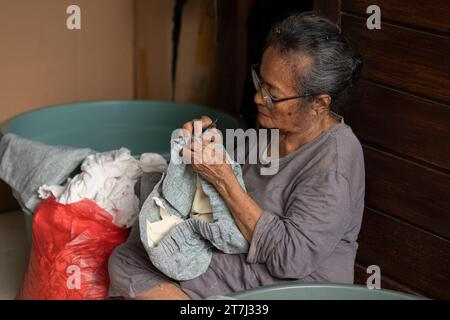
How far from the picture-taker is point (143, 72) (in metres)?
3.38

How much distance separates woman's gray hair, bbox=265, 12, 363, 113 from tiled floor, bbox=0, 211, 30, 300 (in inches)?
52.2

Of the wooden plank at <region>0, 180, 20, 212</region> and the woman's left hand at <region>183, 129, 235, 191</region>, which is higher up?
the woman's left hand at <region>183, 129, 235, 191</region>

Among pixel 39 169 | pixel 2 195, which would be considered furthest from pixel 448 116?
pixel 2 195

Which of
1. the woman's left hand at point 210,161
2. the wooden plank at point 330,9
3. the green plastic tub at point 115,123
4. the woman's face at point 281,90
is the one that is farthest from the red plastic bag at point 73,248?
the wooden plank at point 330,9

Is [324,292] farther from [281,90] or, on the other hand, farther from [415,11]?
[415,11]

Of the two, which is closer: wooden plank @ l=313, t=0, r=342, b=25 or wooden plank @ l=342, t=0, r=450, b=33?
wooden plank @ l=342, t=0, r=450, b=33

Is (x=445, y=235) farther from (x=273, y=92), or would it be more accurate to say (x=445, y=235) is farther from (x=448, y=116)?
(x=273, y=92)

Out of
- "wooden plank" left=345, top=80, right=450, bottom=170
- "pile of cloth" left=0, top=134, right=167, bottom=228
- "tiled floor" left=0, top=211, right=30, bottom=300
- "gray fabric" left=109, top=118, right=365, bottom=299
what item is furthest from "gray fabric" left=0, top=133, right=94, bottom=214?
"wooden plank" left=345, top=80, right=450, bottom=170

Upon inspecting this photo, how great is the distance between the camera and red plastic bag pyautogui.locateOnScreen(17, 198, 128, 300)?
2.28 meters

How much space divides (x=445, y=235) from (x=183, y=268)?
669mm

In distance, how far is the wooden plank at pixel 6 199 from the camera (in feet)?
10.5

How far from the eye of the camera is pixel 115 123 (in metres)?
3.14

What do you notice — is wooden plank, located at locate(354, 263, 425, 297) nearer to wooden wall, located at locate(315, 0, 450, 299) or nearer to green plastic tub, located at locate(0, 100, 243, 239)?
wooden wall, located at locate(315, 0, 450, 299)

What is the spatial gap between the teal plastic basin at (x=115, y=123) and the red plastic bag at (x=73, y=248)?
732mm
